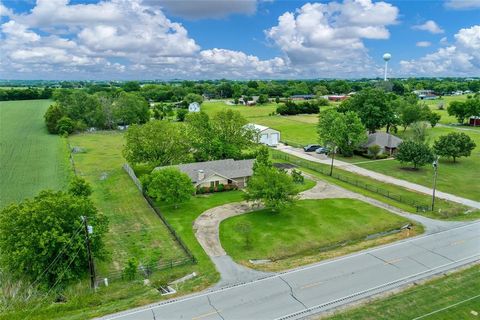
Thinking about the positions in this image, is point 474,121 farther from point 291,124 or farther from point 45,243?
point 45,243

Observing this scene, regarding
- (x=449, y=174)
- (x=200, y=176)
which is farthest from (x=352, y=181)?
(x=200, y=176)

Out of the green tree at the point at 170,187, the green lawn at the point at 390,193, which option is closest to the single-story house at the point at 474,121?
the green lawn at the point at 390,193

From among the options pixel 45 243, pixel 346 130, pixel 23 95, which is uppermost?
pixel 23 95

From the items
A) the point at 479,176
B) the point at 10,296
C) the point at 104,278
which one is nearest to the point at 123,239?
the point at 104,278

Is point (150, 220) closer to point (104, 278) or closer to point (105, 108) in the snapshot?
point (104, 278)

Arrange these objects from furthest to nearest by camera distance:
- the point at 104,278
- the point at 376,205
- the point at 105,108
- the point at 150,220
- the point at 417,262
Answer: the point at 105,108 → the point at 376,205 → the point at 150,220 → the point at 417,262 → the point at 104,278

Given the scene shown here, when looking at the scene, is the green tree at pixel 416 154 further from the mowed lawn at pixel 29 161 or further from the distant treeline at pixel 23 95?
the distant treeline at pixel 23 95

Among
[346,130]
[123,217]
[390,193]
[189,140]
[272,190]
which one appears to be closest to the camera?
[272,190]
